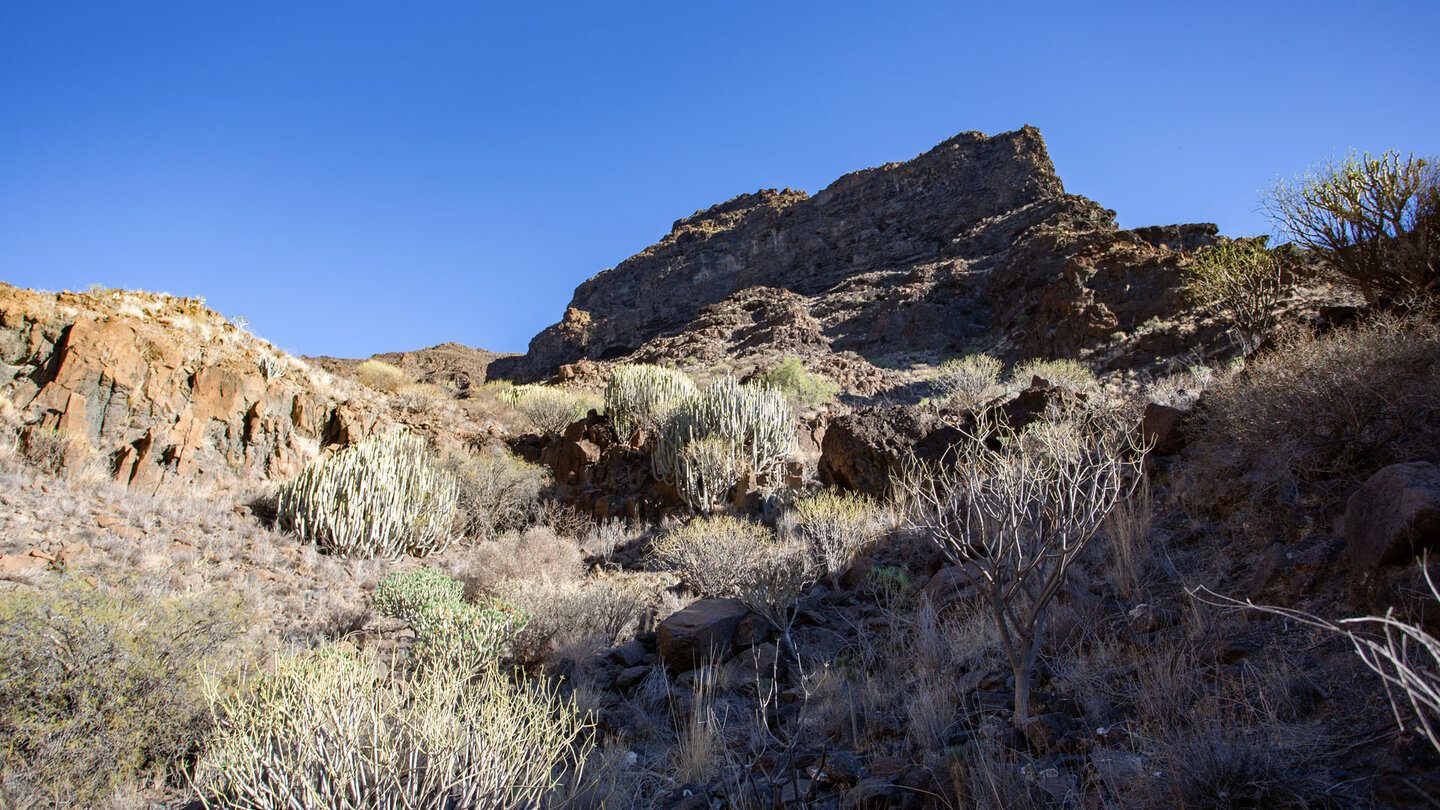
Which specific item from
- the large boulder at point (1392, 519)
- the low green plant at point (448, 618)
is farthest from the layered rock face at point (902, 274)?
the low green plant at point (448, 618)

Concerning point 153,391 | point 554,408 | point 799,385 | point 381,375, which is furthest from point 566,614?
point 381,375

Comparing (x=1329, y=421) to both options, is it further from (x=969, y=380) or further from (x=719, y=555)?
(x=969, y=380)

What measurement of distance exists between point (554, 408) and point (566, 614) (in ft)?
32.0

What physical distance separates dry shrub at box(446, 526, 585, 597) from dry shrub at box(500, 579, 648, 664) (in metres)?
0.53

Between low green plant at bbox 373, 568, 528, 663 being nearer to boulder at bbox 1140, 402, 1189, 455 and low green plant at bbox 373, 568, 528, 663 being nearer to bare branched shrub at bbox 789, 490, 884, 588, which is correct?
bare branched shrub at bbox 789, 490, 884, 588

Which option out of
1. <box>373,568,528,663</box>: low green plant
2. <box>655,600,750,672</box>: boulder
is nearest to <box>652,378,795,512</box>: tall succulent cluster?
<box>655,600,750,672</box>: boulder

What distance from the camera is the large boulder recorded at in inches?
110

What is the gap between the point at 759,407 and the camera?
11.1 meters

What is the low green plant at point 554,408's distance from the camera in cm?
1505

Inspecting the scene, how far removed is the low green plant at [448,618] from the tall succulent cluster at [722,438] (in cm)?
482

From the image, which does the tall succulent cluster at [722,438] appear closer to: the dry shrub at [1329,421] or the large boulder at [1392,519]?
the dry shrub at [1329,421]

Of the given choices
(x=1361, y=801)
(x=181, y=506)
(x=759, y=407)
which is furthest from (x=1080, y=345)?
(x=181, y=506)

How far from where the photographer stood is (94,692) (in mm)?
3693

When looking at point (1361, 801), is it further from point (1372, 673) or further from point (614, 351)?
point (614, 351)
